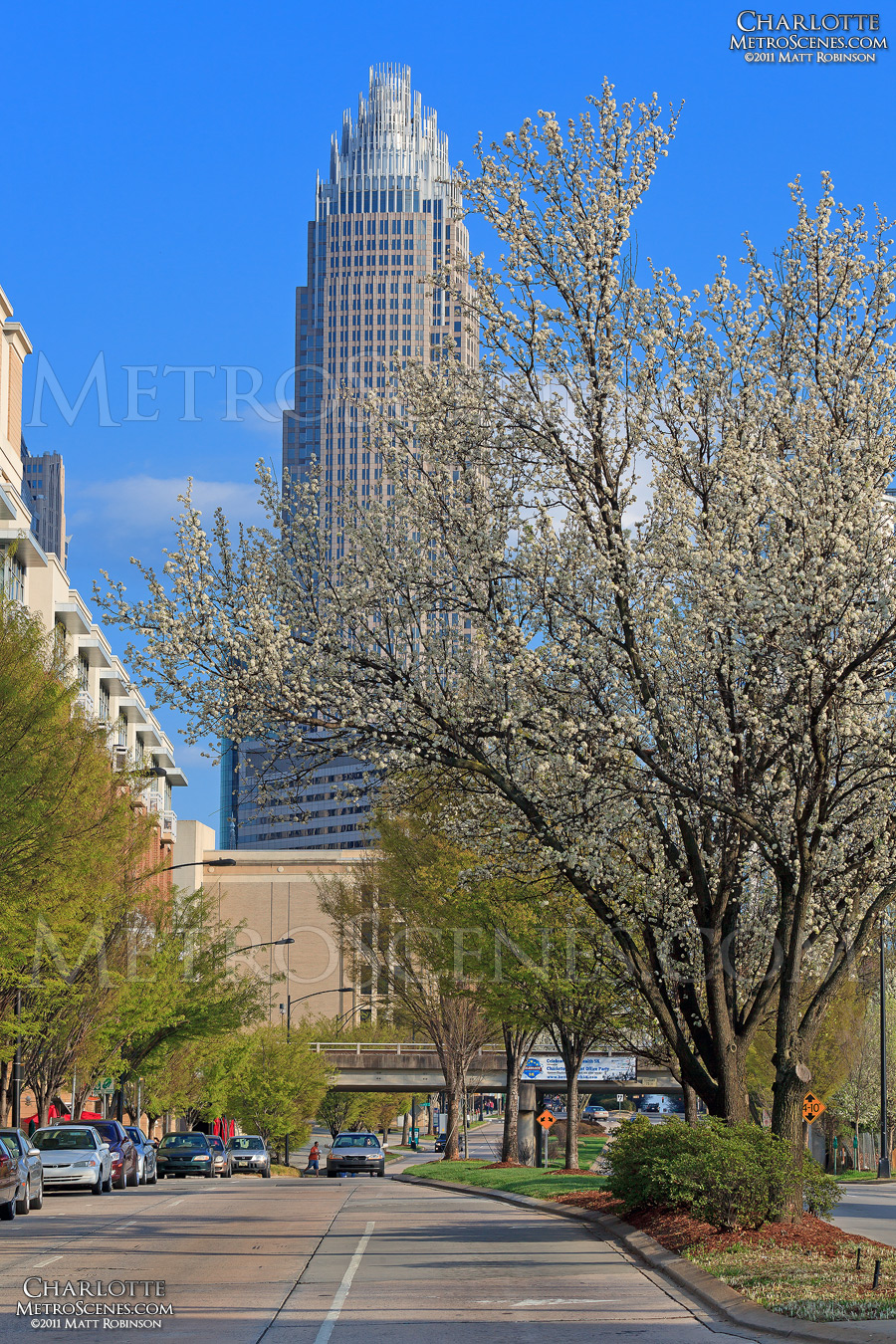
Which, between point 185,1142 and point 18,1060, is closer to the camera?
point 18,1060

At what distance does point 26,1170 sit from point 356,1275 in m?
10.8

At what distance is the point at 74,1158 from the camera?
98.2ft

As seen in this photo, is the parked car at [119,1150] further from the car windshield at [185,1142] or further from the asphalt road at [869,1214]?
the asphalt road at [869,1214]

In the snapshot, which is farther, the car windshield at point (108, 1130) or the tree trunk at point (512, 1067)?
the tree trunk at point (512, 1067)

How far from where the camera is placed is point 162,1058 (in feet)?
173

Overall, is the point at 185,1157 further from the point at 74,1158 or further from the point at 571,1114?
the point at 74,1158

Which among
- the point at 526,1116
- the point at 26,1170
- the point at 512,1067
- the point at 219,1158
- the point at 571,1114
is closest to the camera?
the point at 26,1170

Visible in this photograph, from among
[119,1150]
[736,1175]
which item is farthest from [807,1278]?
[119,1150]

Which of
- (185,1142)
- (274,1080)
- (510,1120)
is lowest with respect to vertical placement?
(274,1080)

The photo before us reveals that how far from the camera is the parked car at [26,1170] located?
23359 millimetres

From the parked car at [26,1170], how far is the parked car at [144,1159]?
38.6 feet

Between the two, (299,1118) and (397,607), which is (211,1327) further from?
(299,1118)

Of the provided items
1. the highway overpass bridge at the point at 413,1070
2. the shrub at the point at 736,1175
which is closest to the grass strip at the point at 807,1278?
the shrub at the point at 736,1175

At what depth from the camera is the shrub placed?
15.5 meters
